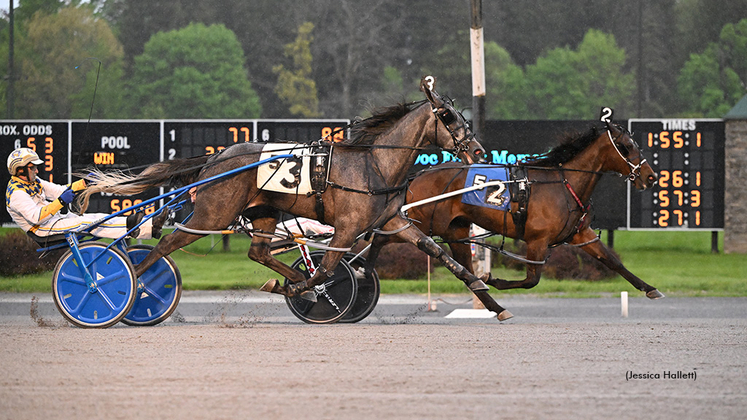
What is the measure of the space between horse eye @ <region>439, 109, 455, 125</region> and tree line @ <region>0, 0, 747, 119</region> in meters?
27.9

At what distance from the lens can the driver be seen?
8703 millimetres

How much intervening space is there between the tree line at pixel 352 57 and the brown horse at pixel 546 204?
2676 cm

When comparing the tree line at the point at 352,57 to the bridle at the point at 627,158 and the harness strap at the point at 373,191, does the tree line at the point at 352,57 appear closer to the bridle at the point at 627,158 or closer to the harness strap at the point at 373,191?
the bridle at the point at 627,158

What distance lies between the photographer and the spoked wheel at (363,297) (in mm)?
9492

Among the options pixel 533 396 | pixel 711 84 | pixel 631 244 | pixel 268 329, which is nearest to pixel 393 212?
pixel 268 329

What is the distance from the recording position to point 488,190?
379 inches

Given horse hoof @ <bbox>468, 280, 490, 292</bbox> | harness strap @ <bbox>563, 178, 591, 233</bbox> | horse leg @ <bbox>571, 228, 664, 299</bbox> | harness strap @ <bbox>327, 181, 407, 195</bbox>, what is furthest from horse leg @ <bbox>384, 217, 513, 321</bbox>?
horse leg @ <bbox>571, 228, 664, 299</bbox>

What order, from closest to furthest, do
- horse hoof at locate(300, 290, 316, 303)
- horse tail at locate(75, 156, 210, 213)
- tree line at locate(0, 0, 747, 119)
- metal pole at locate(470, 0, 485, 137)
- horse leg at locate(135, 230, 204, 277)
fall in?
horse leg at locate(135, 230, 204, 277)
horse hoof at locate(300, 290, 316, 303)
horse tail at locate(75, 156, 210, 213)
metal pole at locate(470, 0, 485, 137)
tree line at locate(0, 0, 747, 119)

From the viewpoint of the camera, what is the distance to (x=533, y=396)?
5.72m

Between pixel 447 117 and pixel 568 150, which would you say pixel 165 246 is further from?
pixel 568 150

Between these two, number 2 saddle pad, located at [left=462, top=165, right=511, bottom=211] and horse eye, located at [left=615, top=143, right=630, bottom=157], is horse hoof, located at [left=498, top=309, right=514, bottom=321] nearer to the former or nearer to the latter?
number 2 saddle pad, located at [left=462, top=165, right=511, bottom=211]

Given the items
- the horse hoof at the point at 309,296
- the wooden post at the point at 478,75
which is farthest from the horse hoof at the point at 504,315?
the wooden post at the point at 478,75

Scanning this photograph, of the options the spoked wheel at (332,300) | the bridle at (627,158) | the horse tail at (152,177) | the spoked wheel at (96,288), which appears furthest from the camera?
the bridle at (627,158)

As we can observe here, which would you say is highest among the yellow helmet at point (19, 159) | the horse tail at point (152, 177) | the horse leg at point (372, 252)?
the yellow helmet at point (19, 159)
